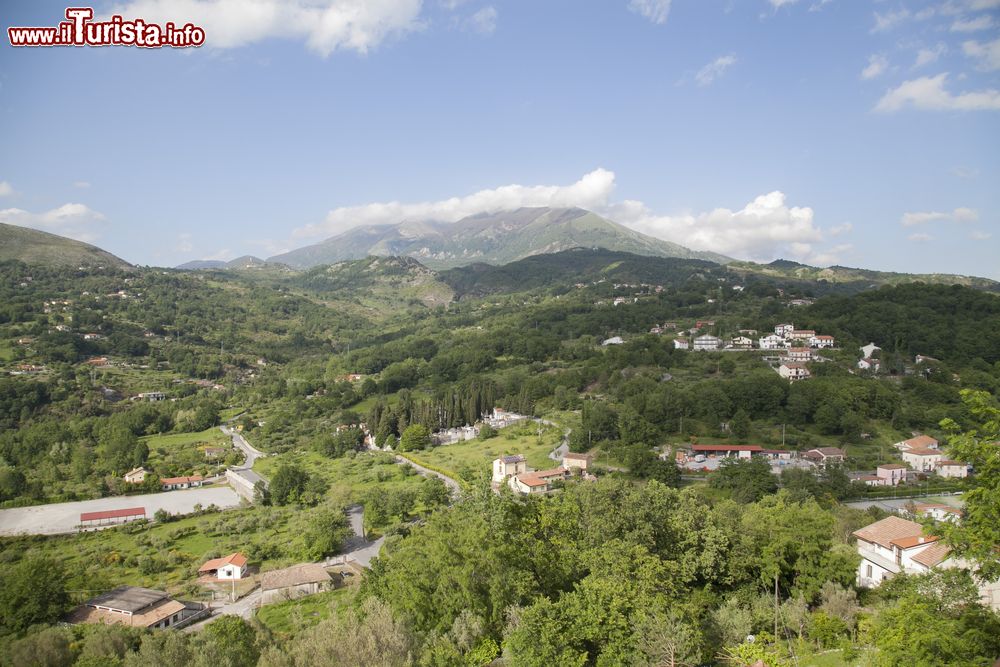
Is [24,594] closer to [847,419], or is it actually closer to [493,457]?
[493,457]

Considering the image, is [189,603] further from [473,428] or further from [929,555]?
[473,428]

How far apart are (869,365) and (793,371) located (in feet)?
35.6

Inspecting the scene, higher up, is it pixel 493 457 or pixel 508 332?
pixel 508 332

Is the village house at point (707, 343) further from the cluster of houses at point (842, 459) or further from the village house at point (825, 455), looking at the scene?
the village house at point (825, 455)

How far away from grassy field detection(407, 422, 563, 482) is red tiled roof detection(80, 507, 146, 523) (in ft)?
72.5

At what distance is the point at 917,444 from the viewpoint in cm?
4706

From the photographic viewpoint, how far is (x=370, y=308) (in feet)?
620

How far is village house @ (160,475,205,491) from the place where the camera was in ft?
166

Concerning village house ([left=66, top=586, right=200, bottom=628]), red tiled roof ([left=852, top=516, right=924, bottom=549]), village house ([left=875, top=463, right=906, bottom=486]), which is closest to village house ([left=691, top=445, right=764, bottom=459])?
village house ([left=875, top=463, right=906, bottom=486])

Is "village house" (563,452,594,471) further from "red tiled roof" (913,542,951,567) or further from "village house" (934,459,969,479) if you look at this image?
"village house" (934,459,969,479)

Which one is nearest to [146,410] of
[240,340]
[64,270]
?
[240,340]

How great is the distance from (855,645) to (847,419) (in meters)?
41.8

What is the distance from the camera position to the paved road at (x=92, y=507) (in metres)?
39.4

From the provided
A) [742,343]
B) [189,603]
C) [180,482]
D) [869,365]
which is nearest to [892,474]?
[869,365]
